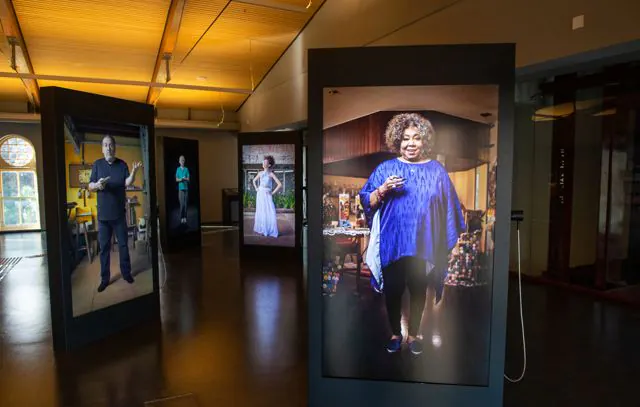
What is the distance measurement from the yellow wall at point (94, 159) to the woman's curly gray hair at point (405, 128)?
2.93m

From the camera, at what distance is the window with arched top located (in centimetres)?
1270

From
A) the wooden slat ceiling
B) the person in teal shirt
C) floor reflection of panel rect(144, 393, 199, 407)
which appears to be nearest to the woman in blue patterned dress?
floor reflection of panel rect(144, 393, 199, 407)

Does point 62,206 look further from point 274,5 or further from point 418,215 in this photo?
point 274,5

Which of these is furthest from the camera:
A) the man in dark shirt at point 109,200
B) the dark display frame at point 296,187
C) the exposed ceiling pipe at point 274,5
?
the dark display frame at point 296,187

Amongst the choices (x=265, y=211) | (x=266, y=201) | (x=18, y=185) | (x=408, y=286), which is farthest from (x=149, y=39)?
(x=408, y=286)

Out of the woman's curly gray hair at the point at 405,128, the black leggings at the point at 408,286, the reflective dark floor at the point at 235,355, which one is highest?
the woman's curly gray hair at the point at 405,128

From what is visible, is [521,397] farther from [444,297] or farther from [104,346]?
[104,346]

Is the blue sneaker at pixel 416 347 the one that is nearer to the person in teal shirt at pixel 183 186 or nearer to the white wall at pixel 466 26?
the white wall at pixel 466 26

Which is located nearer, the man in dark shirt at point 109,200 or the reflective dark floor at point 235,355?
the reflective dark floor at point 235,355

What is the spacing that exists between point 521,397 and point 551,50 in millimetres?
3186

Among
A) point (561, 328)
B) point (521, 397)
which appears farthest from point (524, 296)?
point (521, 397)

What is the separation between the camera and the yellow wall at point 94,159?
3.85m

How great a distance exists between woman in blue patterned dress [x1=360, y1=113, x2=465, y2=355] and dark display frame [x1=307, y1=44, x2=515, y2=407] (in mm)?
253

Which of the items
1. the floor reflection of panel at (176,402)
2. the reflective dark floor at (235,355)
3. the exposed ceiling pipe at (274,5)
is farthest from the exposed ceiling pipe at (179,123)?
the floor reflection of panel at (176,402)
